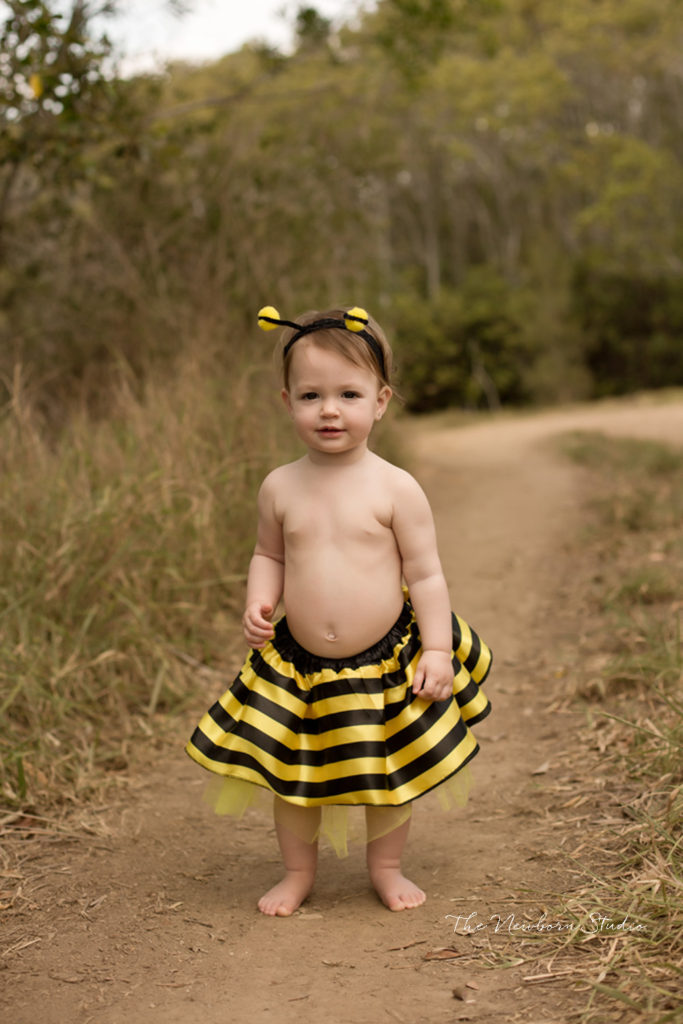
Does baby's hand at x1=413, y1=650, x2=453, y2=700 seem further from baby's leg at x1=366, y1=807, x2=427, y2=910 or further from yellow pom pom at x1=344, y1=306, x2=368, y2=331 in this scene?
yellow pom pom at x1=344, y1=306, x2=368, y2=331

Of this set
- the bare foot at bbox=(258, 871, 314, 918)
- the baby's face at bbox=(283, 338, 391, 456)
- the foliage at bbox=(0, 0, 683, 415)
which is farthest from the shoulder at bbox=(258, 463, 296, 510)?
the foliage at bbox=(0, 0, 683, 415)

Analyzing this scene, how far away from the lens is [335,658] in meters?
2.43

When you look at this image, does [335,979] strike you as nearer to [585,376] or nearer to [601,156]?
[585,376]

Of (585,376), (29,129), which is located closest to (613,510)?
(29,129)

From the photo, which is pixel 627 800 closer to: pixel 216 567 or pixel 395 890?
pixel 395 890

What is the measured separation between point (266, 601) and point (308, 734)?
325 mm

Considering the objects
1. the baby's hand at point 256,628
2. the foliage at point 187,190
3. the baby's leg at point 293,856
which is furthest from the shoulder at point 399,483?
the foliage at point 187,190

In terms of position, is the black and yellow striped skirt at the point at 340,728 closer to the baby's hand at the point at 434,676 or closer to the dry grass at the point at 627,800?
the baby's hand at the point at 434,676

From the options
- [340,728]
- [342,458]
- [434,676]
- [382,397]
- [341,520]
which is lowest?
[340,728]

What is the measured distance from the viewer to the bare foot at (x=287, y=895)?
7.98ft

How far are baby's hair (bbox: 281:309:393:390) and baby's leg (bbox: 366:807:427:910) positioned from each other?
3.35ft

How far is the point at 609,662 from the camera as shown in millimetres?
3830

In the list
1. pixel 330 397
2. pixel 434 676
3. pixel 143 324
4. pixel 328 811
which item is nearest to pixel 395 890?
pixel 328 811

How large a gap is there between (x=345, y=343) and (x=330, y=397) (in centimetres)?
12
